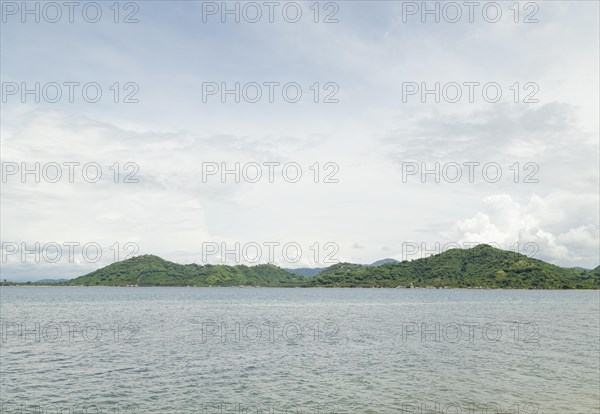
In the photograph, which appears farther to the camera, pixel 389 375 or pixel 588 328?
pixel 588 328

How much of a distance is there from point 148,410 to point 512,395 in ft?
105

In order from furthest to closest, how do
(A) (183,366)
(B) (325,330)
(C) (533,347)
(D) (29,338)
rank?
(B) (325,330)
(D) (29,338)
(C) (533,347)
(A) (183,366)

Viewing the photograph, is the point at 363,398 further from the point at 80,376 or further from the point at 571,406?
the point at 80,376

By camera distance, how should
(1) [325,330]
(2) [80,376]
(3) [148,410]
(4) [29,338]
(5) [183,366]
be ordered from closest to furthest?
(3) [148,410] → (2) [80,376] → (5) [183,366] → (4) [29,338] → (1) [325,330]

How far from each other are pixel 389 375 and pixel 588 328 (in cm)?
7360

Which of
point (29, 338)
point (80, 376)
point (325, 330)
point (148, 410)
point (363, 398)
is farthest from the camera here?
point (325, 330)

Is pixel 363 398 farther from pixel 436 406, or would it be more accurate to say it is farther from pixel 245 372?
pixel 245 372

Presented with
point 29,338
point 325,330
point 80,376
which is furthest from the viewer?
point 325,330

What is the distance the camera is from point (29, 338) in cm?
7775

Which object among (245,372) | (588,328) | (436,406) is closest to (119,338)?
(245,372)

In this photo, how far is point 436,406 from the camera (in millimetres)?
38031

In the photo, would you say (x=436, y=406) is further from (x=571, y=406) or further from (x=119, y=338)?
(x=119, y=338)

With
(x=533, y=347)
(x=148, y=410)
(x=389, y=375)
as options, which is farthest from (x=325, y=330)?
(x=148, y=410)

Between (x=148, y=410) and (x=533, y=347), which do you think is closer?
(x=148, y=410)
